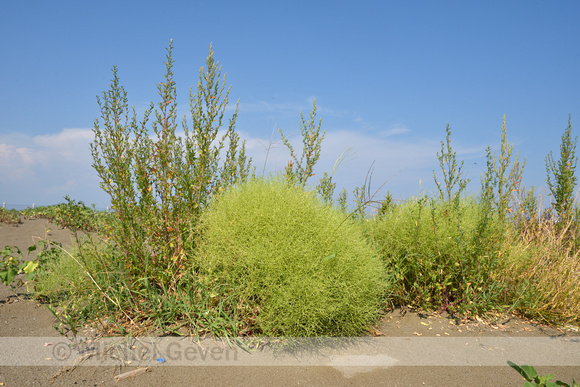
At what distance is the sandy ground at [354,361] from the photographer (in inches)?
111

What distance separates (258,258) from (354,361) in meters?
1.18

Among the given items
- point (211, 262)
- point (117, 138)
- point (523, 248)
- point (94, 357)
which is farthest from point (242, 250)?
point (523, 248)

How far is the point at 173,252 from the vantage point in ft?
12.6

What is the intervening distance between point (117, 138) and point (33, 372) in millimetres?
2125

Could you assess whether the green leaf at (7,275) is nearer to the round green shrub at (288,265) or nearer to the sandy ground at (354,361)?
the sandy ground at (354,361)

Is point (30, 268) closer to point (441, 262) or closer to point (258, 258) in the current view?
point (258, 258)

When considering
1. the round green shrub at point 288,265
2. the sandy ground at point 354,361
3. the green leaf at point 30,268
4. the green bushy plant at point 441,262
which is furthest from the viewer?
the green bushy plant at point 441,262

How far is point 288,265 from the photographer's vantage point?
10.8ft

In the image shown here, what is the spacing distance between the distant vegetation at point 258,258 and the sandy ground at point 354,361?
0.80 ft

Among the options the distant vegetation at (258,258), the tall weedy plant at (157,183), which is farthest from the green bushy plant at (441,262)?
the tall weedy plant at (157,183)

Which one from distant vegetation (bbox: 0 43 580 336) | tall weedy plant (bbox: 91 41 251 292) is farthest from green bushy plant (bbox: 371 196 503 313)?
tall weedy plant (bbox: 91 41 251 292)

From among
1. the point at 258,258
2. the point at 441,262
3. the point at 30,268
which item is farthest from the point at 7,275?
the point at 441,262

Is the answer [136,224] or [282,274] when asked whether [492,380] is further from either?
[136,224]

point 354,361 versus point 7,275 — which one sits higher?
point 7,275
